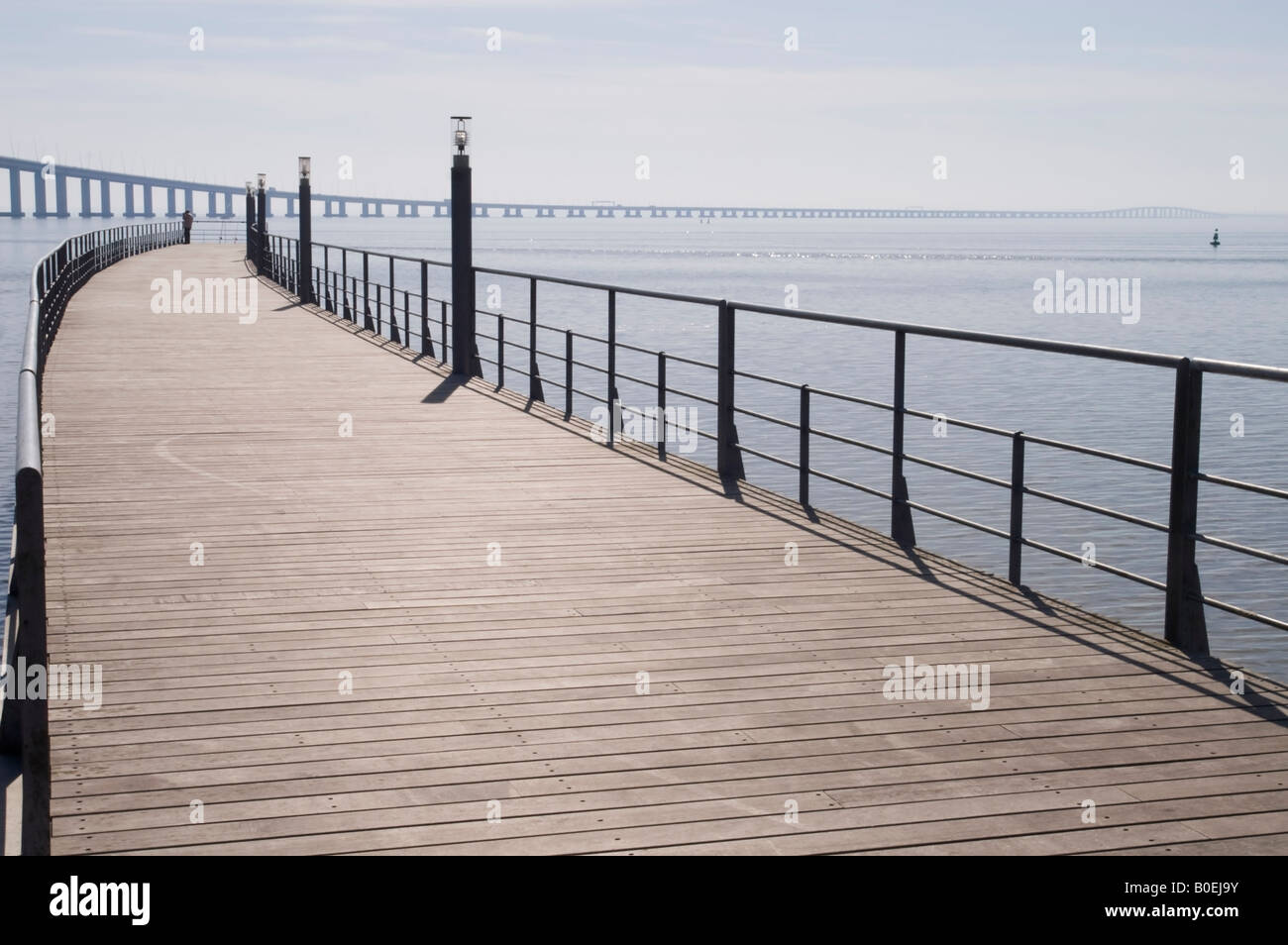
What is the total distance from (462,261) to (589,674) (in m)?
12.1

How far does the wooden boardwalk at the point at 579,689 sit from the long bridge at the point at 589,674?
0.6 inches

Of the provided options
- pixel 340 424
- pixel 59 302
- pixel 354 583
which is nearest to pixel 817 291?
pixel 59 302

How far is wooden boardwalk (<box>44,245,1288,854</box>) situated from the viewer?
424 centimetres

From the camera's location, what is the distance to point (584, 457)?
10.8 meters

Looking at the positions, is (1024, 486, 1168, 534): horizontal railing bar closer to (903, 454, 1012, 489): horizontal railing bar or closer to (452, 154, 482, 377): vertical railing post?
(903, 454, 1012, 489): horizontal railing bar

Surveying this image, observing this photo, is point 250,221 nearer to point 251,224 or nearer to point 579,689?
point 251,224

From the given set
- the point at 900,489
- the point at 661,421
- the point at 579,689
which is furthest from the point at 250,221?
the point at 579,689

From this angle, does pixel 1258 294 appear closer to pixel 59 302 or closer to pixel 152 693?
pixel 59 302

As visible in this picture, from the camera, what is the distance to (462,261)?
675 inches

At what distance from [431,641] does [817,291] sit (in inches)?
3096

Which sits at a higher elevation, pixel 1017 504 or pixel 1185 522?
pixel 1185 522

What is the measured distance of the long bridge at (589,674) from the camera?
13.8 feet

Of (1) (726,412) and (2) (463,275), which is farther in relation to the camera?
(2) (463,275)

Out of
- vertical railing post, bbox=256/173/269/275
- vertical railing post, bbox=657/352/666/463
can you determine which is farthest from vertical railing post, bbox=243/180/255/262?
vertical railing post, bbox=657/352/666/463
